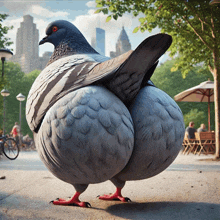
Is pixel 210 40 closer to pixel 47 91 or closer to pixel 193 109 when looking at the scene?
pixel 47 91

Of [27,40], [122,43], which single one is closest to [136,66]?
[122,43]

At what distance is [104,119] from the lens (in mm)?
2428

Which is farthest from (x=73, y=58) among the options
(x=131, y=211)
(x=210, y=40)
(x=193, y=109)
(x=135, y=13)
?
(x=193, y=109)

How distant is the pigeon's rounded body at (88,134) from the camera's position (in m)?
2.41

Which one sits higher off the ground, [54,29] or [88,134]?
[54,29]

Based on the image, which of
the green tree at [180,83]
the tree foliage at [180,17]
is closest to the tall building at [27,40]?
the green tree at [180,83]

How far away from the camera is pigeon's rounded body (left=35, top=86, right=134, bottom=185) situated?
7.90ft

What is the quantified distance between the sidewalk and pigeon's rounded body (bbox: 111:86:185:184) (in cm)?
47

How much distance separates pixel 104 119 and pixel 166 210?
4.47 ft

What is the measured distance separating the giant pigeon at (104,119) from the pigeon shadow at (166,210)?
380 millimetres

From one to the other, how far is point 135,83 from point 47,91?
2.96 ft

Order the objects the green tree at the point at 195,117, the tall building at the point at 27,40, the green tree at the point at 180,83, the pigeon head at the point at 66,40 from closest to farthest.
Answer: the pigeon head at the point at 66,40
the green tree at the point at 195,117
the green tree at the point at 180,83
the tall building at the point at 27,40

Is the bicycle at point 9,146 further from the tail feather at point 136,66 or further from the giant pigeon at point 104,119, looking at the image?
the tail feather at point 136,66

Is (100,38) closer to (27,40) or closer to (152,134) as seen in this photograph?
(27,40)
